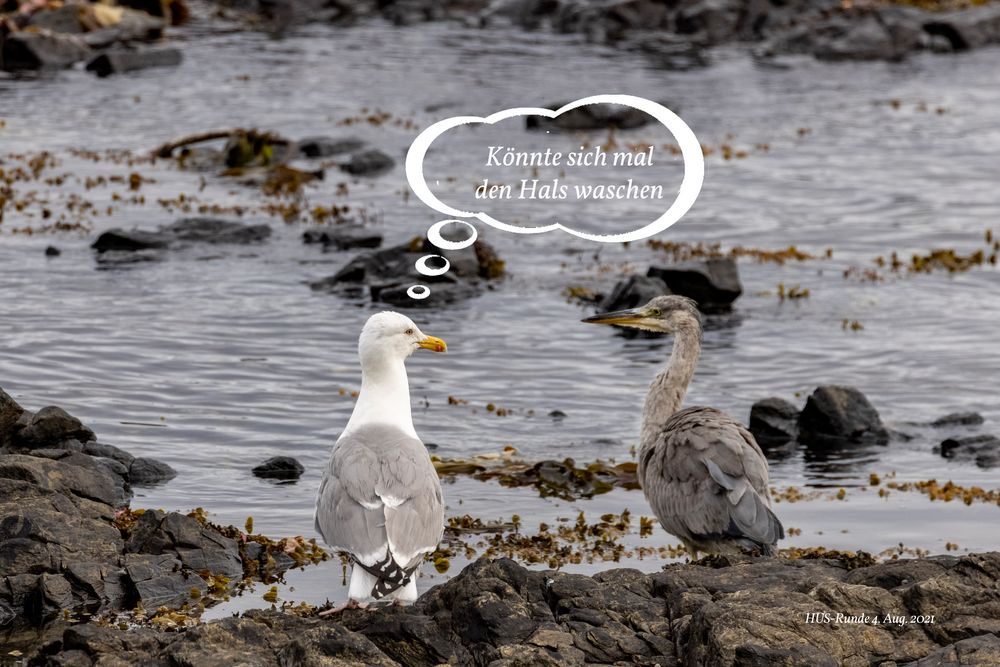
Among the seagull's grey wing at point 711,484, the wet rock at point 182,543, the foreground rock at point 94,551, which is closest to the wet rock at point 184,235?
the foreground rock at point 94,551

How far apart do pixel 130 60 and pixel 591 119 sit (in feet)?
47.6

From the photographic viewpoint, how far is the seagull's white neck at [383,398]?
10305 millimetres

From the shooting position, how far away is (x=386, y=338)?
1076 cm

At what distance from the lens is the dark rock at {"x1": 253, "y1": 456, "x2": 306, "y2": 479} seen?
48.2ft

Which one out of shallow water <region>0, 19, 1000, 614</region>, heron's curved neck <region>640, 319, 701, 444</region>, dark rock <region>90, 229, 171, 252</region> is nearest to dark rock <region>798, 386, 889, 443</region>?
shallow water <region>0, 19, 1000, 614</region>

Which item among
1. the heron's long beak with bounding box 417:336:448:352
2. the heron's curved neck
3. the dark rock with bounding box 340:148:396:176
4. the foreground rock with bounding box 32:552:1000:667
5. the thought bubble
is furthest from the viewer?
the dark rock with bounding box 340:148:396:176

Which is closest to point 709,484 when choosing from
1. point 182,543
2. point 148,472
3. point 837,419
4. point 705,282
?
point 182,543

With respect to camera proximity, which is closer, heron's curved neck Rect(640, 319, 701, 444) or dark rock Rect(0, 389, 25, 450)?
heron's curved neck Rect(640, 319, 701, 444)

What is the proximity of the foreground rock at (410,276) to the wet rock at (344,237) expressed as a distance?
1.53 meters

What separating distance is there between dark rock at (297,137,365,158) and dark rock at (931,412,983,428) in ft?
64.6

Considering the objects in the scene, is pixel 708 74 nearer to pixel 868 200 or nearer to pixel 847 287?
pixel 868 200

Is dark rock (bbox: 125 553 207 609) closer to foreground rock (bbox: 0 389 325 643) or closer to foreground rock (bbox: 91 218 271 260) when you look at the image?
foreground rock (bbox: 0 389 325 643)

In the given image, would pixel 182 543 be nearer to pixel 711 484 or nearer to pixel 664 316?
pixel 711 484

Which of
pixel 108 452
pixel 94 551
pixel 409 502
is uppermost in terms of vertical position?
pixel 409 502
